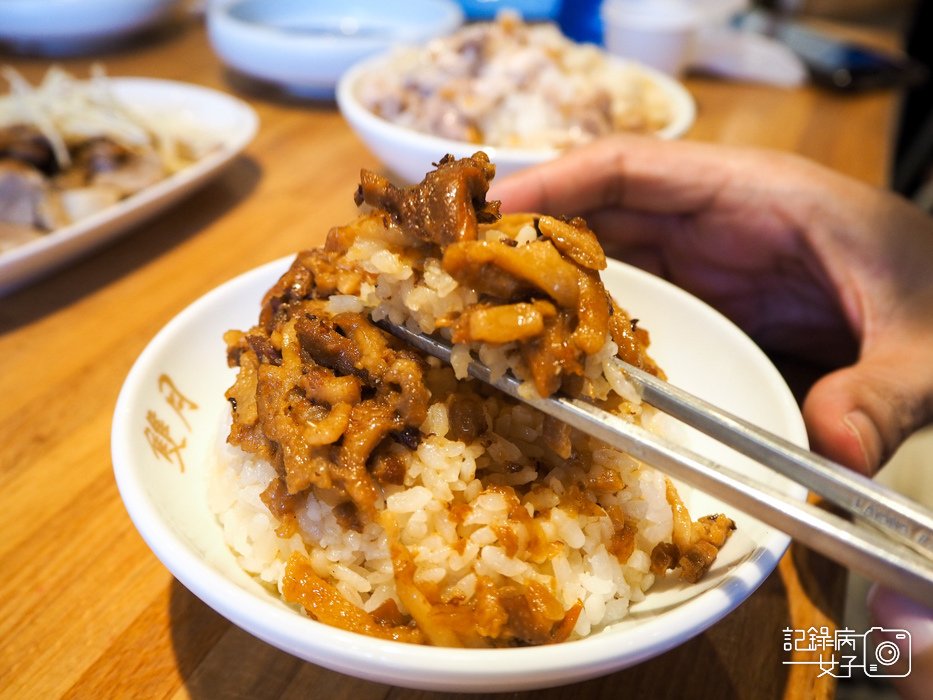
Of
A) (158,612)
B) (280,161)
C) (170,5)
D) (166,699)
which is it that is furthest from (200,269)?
(170,5)

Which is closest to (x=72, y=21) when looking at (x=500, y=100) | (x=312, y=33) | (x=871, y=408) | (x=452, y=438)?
(x=312, y=33)

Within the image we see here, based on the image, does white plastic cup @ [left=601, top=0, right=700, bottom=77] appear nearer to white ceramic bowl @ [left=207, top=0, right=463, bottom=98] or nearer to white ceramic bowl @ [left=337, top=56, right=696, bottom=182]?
white ceramic bowl @ [left=207, top=0, right=463, bottom=98]

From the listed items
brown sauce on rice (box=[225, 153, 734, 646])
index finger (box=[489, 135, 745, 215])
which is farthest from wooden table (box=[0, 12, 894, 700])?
index finger (box=[489, 135, 745, 215])

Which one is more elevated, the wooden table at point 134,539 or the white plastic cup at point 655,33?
the white plastic cup at point 655,33

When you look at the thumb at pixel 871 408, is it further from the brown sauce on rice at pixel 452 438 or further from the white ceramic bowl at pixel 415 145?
the white ceramic bowl at pixel 415 145

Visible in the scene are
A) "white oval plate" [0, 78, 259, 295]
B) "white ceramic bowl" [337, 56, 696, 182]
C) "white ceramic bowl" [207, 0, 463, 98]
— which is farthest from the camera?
"white ceramic bowl" [207, 0, 463, 98]

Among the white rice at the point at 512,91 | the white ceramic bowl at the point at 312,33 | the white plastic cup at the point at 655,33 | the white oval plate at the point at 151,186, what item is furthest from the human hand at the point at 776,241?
the white plastic cup at the point at 655,33

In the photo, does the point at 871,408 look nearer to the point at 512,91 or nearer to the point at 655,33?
the point at 512,91

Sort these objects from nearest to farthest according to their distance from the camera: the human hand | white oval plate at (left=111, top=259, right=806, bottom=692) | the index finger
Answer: white oval plate at (left=111, top=259, right=806, bottom=692)
the human hand
the index finger
